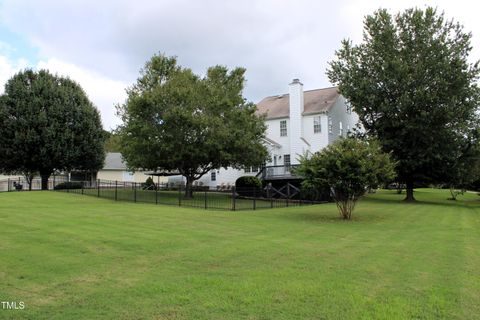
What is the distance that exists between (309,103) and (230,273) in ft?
108

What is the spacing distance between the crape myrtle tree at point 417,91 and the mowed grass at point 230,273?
58.8 ft

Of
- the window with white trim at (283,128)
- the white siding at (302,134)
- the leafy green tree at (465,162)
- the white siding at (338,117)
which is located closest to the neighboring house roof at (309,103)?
the white siding at (302,134)

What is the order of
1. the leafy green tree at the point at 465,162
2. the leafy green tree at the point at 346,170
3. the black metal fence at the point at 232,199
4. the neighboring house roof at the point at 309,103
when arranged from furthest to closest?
1. the neighboring house roof at the point at 309,103
2. the leafy green tree at the point at 465,162
3. the black metal fence at the point at 232,199
4. the leafy green tree at the point at 346,170

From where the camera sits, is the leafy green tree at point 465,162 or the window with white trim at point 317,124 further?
the window with white trim at point 317,124

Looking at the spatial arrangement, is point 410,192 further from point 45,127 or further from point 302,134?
point 45,127

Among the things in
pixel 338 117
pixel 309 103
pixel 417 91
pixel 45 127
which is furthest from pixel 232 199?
pixel 338 117

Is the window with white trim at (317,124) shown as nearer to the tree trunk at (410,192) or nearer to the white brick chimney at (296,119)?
the white brick chimney at (296,119)

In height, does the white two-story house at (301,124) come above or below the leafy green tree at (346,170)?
above

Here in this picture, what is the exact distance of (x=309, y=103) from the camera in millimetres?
38062

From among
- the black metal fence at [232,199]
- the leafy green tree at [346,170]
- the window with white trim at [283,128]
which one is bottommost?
the black metal fence at [232,199]

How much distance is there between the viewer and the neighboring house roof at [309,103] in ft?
120

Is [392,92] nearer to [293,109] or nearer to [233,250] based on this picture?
[293,109]

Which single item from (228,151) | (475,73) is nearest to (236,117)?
(228,151)

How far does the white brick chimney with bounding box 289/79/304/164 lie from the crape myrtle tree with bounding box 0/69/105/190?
1668cm
